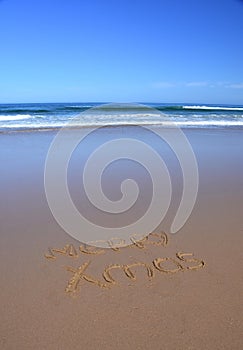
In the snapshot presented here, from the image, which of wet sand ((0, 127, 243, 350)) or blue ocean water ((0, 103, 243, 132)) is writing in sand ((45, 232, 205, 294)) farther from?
blue ocean water ((0, 103, 243, 132))

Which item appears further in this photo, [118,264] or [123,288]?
[118,264]

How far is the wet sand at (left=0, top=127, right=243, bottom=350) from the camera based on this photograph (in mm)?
1927

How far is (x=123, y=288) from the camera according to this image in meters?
2.38

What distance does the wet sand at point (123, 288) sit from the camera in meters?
1.93

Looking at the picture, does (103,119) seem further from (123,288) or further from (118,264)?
(123,288)

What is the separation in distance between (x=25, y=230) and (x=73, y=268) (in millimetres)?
990

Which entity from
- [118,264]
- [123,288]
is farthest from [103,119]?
[123,288]

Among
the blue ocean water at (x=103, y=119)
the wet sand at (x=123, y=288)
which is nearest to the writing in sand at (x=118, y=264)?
the wet sand at (x=123, y=288)

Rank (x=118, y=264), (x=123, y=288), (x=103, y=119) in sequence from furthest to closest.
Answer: (x=103, y=119) → (x=118, y=264) → (x=123, y=288)

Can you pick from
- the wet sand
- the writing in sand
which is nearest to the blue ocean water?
the wet sand

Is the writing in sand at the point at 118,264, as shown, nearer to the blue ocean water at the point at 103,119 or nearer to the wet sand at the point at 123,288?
the wet sand at the point at 123,288

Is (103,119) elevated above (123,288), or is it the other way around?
(103,119)

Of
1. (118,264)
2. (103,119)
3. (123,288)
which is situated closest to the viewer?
(123,288)

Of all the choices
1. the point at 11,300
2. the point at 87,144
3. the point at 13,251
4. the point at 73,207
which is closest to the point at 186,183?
the point at 73,207
